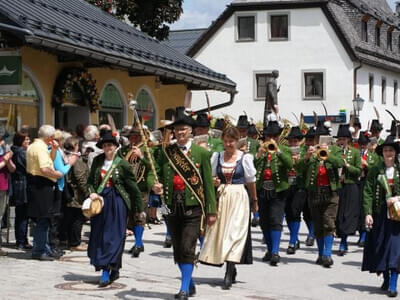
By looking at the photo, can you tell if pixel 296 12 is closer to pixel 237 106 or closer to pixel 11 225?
pixel 237 106

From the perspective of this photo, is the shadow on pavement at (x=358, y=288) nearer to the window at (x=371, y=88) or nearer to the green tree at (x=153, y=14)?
the green tree at (x=153, y=14)

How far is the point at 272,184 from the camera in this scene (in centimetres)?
1216

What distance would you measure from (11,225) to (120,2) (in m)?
14.5

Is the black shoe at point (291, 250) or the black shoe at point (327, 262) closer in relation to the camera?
the black shoe at point (327, 262)

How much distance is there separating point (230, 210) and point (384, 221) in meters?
1.75

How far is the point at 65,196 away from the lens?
12555mm

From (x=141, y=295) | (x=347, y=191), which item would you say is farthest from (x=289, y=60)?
(x=141, y=295)

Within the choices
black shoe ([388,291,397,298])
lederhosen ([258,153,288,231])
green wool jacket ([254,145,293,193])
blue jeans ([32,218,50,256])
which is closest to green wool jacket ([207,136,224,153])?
green wool jacket ([254,145,293,193])

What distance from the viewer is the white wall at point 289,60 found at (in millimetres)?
42062

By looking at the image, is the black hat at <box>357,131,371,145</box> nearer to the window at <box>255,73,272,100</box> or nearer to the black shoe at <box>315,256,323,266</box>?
the black shoe at <box>315,256,323,266</box>

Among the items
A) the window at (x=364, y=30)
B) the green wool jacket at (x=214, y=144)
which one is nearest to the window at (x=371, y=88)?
the window at (x=364, y=30)

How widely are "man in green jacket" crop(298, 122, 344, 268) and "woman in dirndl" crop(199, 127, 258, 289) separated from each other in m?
2.17

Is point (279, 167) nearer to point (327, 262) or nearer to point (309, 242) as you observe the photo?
point (327, 262)

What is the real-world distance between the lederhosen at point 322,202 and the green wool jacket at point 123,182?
10.8 ft
